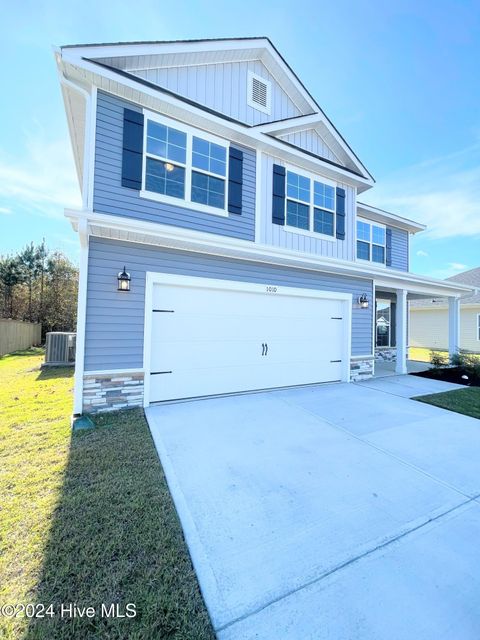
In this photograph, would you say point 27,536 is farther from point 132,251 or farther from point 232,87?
point 232,87

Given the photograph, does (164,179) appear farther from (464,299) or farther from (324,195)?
(464,299)

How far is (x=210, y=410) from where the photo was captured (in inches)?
208

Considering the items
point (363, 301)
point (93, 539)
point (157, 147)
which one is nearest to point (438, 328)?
point (363, 301)

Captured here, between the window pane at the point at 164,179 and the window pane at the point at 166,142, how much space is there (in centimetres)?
20

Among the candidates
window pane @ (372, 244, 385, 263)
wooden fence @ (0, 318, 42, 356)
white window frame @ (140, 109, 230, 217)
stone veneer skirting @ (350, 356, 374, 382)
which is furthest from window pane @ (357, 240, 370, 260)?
wooden fence @ (0, 318, 42, 356)

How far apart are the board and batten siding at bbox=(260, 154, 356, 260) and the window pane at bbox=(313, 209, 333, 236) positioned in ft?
0.83

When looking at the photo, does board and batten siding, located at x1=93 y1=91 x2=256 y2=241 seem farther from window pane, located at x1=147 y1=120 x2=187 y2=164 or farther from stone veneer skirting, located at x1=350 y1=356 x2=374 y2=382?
stone veneer skirting, located at x1=350 y1=356 x2=374 y2=382

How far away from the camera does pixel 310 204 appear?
7.46 metres

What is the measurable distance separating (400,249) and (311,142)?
5.64 metres

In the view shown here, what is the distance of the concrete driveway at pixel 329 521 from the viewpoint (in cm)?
171

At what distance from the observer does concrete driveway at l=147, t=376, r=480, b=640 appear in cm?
171

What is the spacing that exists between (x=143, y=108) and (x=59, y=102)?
81.2 inches

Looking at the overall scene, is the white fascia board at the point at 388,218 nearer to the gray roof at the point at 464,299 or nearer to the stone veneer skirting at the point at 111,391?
the stone veneer skirting at the point at 111,391

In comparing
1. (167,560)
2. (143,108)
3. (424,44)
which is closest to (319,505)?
(167,560)
